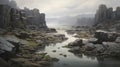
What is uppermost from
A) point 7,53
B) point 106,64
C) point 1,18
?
point 1,18

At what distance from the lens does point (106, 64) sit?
67812 mm

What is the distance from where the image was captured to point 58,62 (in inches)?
2640

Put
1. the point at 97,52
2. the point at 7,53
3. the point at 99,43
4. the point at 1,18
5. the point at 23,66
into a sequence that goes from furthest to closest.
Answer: the point at 1,18 < the point at 99,43 < the point at 97,52 < the point at 7,53 < the point at 23,66

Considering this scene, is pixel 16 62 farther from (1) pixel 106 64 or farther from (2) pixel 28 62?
(1) pixel 106 64

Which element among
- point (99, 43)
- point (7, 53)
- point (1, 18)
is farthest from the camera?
point (1, 18)

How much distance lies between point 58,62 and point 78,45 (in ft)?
128

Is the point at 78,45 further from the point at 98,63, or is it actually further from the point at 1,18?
the point at 1,18

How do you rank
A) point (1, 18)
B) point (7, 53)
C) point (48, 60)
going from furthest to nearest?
point (1, 18), point (48, 60), point (7, 53)

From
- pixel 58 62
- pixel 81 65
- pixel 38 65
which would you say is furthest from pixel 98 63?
pixel 38 65

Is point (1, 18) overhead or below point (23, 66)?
overhead

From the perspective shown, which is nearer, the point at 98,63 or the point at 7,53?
the point at 7,53

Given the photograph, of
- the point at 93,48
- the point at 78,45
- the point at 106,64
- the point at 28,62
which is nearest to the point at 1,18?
the point at 78,45

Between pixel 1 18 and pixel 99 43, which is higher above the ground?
pixel 1 18

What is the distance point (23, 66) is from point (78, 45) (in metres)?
50.9
